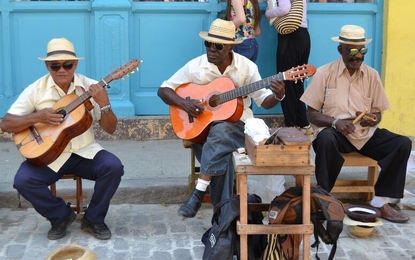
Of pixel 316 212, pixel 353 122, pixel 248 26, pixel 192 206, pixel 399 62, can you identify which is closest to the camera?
pixel 316 212

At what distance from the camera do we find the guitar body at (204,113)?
498 cm

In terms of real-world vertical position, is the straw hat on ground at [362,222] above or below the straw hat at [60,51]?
below

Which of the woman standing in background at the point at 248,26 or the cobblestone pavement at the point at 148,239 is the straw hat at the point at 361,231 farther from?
the woman standing in background at the point at 248,26

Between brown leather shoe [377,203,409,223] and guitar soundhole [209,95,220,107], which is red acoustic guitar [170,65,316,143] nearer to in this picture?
guitar soundhole [209,95,220,107]

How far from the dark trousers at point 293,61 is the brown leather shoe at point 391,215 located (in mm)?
1714

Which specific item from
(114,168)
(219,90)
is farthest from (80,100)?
(219,90)

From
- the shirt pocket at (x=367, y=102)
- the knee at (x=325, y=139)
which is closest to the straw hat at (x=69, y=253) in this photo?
the knee at (x=325, y=139)

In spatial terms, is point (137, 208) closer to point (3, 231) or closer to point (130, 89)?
point (3, 231)

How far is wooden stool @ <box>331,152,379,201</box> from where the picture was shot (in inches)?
207

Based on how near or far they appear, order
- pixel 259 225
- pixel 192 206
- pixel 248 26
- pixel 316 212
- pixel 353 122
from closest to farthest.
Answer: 1. pixel 259 225
2. pixel 316 212
3. pixel 192 206
4. pixel 353 122
5. pixel 248 26

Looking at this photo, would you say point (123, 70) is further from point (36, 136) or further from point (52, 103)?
point (36, 136)

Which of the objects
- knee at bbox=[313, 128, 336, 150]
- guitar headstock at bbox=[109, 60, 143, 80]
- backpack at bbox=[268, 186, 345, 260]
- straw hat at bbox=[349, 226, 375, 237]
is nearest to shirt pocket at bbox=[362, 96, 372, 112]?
knee at bbox=[313, 128, 336, 150]

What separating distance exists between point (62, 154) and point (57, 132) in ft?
0.76

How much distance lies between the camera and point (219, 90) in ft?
16.5
